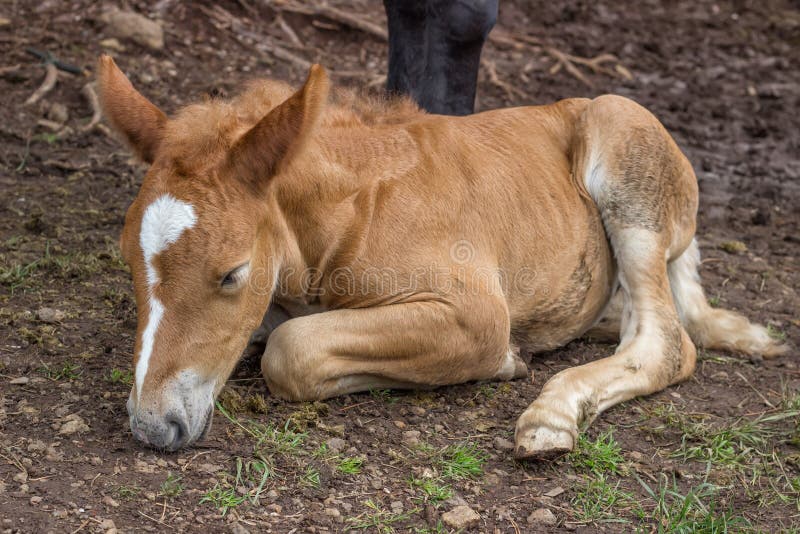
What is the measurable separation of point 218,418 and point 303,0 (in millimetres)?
7121

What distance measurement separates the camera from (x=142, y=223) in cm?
364

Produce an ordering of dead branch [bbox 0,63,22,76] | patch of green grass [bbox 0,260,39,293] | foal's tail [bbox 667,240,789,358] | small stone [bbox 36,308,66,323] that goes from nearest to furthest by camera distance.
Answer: small stone [bbox 36,308,66,323], patch of green grass [bbox 0,260,39,293], foal's tail [bbox 667,240,789,358], dead branch [bbox 0,63,22,76]

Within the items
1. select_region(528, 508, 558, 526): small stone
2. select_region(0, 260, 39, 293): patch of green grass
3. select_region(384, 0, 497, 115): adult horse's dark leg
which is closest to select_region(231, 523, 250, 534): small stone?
select_region(528, 508, 558, 526): small stone

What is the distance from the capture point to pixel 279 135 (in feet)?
12.4

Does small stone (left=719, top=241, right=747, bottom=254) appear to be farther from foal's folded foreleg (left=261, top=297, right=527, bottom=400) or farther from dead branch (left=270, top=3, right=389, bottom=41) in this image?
dead branch (left=270, top=3, right=389, bottom=41)

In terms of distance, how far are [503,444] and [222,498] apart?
128cm

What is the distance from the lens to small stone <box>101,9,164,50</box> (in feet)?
29.2

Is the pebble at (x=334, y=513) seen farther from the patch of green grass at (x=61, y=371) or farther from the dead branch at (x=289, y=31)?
the dead branch at (x=289, y=31)

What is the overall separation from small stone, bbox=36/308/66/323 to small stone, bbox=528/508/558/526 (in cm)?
258

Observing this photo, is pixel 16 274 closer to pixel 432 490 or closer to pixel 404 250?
pixel 404 250

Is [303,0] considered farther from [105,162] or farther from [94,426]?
[94,426]

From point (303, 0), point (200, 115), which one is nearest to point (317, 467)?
point (200, 115)

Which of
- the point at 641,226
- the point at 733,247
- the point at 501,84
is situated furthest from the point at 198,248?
the point at 501,84

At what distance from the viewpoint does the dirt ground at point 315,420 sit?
3.57m
